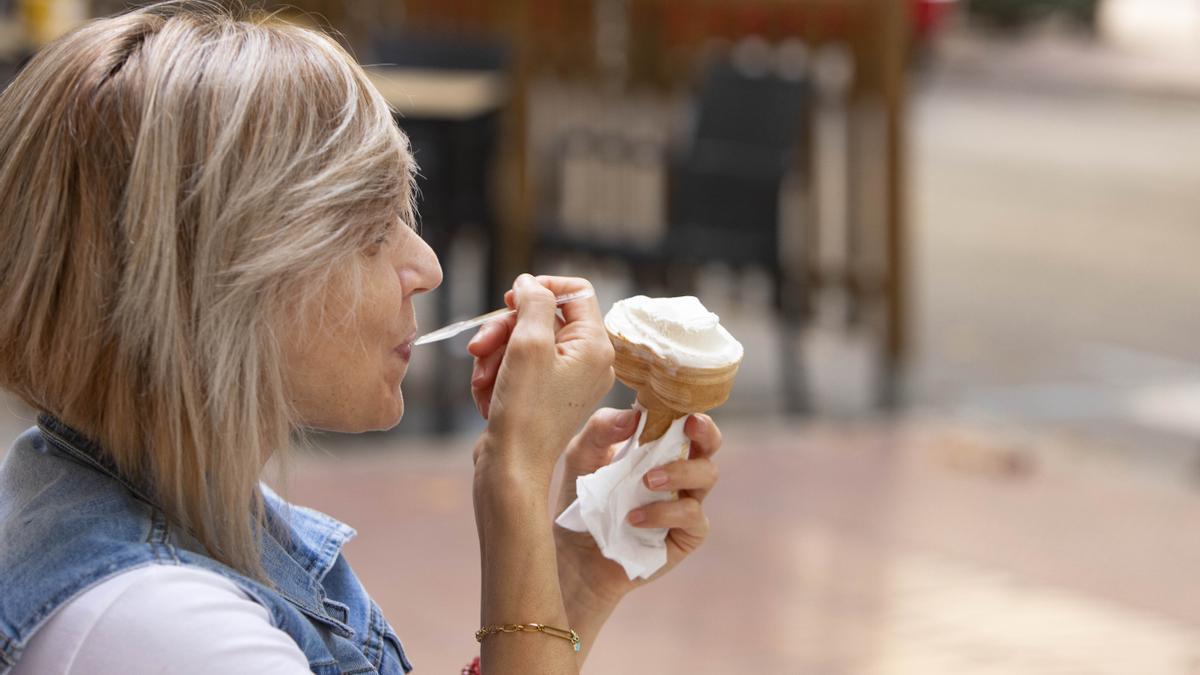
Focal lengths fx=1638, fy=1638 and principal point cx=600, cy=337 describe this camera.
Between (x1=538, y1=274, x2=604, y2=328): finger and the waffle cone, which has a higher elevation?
(x1=538, y1=274, x2=604, y2=328): finger

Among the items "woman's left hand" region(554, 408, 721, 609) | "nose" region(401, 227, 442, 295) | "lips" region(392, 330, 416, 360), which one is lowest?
"woman's left hand" region(554, 408, 721, 609)

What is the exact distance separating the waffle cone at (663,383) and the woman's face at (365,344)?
0.27 meters

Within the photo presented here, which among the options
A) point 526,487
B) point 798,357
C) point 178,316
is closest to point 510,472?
point 526,487

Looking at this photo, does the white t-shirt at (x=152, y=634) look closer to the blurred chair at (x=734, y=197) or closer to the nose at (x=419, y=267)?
the nose at (x=419, y=267)

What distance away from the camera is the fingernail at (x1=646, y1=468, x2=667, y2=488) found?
5.34ft

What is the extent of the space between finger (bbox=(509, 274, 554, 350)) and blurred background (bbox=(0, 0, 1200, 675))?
241 cm

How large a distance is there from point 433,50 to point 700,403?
5.00 m

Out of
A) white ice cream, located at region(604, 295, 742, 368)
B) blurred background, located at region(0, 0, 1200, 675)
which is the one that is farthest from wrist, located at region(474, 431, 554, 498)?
blurred background, located at region(0, 0, 1200, 675)

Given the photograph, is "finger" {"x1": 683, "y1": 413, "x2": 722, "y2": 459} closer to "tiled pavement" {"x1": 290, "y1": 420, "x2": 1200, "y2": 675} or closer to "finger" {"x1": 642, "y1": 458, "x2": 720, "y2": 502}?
"finger" {"x1": 642, "y1": 458, "x2": 720, "y2": 502}

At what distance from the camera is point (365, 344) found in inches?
55.1

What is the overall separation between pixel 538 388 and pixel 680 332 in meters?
0.23

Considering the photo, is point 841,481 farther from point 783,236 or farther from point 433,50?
point 433,50

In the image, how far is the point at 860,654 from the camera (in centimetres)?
390

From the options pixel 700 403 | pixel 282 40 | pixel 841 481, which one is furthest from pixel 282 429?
pixel 841 481
